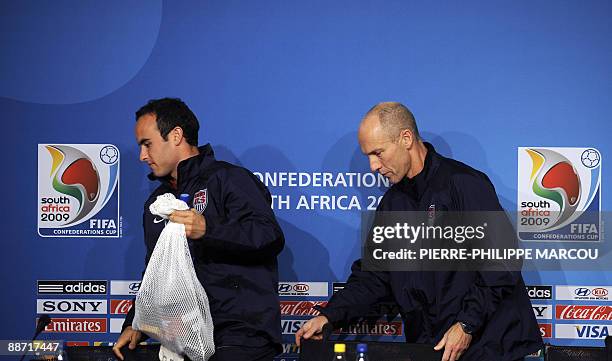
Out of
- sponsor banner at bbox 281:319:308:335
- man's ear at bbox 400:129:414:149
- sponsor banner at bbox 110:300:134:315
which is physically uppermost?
man's ear at bbox 400:129:414:149

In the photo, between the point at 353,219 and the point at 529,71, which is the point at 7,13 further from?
the point at 529,71

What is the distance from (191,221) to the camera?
7.54 feet

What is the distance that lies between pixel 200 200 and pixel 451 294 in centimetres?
79

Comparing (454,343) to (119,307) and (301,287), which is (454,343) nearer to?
(301,287)

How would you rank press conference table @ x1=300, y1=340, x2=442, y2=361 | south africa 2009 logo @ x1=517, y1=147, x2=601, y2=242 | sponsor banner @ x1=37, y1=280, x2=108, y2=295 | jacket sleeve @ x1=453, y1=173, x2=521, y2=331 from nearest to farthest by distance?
press conference table @ x1=300, y1=340, x2=442, y2=361
jacket sleeve @ x1=453, y1=173, x2=521, y2=331
south africa 2009 logo @ x1=517, y1=147, x2=601, y2=242
sponsor banner @ x1=37, y1=280, x2=108, y2=295

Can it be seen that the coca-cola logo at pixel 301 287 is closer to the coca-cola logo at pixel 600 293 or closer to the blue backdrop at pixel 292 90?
the blue backdrop at pixel 292 90

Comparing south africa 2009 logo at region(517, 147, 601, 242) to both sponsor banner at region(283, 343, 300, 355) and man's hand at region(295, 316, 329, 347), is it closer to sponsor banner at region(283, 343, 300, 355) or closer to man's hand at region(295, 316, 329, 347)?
sponsor banner at region(283, 343, 300, 355)

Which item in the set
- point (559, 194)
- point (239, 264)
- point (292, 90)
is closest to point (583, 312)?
point (559, 194)

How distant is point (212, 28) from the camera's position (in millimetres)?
3334

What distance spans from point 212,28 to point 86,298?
3.79 ft

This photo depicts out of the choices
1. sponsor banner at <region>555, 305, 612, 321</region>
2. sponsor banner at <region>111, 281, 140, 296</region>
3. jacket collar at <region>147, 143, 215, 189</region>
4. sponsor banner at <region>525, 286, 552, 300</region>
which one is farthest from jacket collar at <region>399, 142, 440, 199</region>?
sponsor banner at <region>111, 281, 140, 296</region>

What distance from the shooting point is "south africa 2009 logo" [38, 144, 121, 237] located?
3.36 m

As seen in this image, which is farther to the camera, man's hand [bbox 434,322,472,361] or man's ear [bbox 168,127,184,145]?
man's ear [bbox 168,127,184,145]

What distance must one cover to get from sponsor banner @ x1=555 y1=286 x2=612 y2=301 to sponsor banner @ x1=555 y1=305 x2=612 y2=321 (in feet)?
0.10
